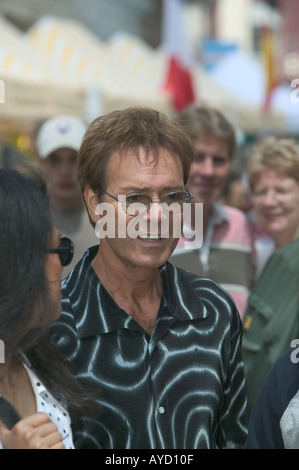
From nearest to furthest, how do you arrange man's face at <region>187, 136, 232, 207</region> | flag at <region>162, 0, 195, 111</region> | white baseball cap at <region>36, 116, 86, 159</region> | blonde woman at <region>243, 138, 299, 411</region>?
blonde woman at <region>243, 138, 299, 411</region> < man's face at <region>187, 136, 232, 207</region> < white baseball cap at <region>36, 116, 86, 159</region> < flag at <region>162, 0, 195, 111</region>

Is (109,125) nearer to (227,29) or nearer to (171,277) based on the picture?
(171,277)

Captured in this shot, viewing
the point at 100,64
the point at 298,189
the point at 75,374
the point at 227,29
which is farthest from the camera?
the point at 227,29

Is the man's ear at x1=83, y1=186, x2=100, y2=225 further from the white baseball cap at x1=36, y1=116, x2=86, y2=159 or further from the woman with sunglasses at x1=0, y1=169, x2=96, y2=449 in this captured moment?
the white baseball cap at x1=36, y1=116, x2=86, y2=159

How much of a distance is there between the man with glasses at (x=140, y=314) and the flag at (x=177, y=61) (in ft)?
15.3

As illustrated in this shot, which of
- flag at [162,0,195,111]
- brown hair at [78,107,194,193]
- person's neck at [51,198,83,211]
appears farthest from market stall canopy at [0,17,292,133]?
brown hair at [78,107,194,193]

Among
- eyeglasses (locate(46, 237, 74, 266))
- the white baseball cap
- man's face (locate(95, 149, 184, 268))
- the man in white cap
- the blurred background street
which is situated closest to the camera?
eyeglasses (locate(46, 237, 74, 266))

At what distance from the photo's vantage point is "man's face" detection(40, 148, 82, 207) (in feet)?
10.9

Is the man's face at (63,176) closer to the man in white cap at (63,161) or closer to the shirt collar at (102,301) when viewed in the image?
the man in white cap at (63,161)

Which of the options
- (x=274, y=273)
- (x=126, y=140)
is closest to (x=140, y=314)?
(x=126, y=140)

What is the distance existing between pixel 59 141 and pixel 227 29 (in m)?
22.6

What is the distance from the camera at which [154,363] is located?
187cm

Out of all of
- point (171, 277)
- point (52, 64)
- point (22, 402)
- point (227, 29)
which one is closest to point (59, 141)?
point (171, 277)

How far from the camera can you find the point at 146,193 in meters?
1.81

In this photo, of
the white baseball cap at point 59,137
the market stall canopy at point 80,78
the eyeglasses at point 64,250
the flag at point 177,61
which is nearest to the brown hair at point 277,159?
the market stall canopy at point 80,78
